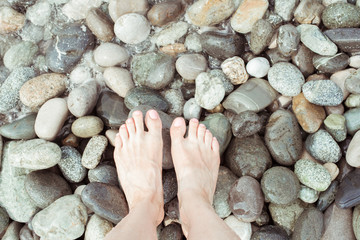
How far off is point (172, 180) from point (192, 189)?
0.26m

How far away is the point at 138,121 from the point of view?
244 cm

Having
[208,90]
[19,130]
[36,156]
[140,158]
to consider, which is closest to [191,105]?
[208,90]

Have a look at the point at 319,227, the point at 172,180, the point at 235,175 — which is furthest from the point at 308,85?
the point at 172,180

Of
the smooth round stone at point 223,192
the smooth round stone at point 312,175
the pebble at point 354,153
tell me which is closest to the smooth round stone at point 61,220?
the smooth round stone at point 223,192

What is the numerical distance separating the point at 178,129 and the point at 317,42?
115cm

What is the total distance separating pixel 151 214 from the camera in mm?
2133

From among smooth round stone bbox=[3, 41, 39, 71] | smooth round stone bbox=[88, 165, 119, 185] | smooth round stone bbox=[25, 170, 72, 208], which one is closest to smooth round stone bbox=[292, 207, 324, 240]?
smooth round stone bbox=[88, 165, 119, 185]

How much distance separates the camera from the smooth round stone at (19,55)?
2.79 metres

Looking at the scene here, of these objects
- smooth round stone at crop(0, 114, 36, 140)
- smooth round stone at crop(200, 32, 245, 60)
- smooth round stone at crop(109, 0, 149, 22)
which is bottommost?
smooth round stone at crop(0, 114, 36, 140)

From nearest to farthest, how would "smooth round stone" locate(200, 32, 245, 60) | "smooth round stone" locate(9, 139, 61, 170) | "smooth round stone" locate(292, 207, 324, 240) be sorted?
"smooth round stone" locate(292, 207, 324, 240) → "smooth round stone" locate(9, 139, 61, 170) → "smooth round stone" locate(200, 32, 245, 60)

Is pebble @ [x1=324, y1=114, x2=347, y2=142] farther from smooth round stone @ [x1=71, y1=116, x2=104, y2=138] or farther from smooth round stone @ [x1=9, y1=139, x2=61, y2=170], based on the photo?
smooth round stone @ [x1=9, y1=139, x2=61, y2=170]

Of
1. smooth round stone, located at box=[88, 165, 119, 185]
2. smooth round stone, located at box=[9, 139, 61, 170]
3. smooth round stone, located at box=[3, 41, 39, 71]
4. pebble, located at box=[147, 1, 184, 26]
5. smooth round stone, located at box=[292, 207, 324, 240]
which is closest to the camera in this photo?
smooth round stone, located at box=[292, 207, 324, 240]

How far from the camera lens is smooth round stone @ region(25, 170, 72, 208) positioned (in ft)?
7.93

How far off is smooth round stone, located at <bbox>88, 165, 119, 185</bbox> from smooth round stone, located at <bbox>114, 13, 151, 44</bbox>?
1003 mm
